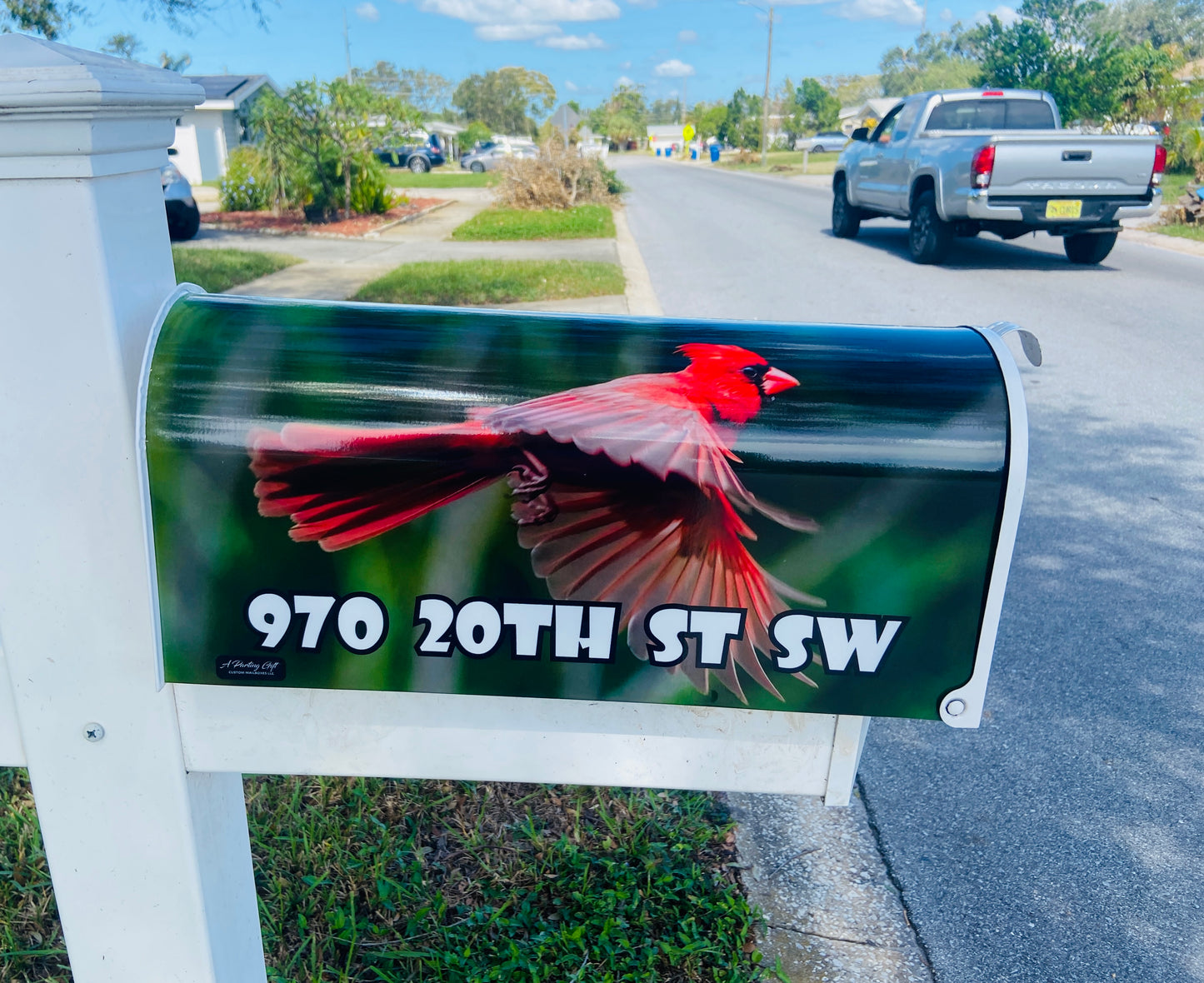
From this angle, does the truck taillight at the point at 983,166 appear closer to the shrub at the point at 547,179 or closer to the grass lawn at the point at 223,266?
the grass lawn at the point at 223,266

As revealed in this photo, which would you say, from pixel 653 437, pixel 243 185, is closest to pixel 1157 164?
pixel 653 437

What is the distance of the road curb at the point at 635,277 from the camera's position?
345 inches

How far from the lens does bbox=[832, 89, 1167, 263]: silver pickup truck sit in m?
10.5

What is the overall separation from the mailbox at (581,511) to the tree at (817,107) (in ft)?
303

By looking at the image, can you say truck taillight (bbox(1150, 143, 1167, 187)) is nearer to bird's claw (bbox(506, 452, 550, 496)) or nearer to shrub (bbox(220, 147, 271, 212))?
bird's claw (bbox(506, 452, 550, 496))

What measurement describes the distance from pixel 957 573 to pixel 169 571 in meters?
1.02

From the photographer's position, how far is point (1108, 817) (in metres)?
2.71

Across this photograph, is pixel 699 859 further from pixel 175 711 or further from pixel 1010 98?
pixel 1010 98

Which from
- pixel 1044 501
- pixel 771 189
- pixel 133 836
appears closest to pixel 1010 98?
pixel 1044 501

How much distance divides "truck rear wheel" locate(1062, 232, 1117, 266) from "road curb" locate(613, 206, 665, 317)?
Result: 5228 mm

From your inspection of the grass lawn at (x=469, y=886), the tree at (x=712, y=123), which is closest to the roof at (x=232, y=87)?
the grass lawn at (x=469, y=886)

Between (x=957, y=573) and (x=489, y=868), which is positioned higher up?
(x=957, y=573)

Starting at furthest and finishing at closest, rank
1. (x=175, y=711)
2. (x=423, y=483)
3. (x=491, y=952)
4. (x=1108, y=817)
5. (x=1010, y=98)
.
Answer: (x=1010, y=98)
(x=1108, y=817)
(x=491, y=952)
(x=175, y=711)
(x=423, y=483)

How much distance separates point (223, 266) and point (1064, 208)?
9.02 m
